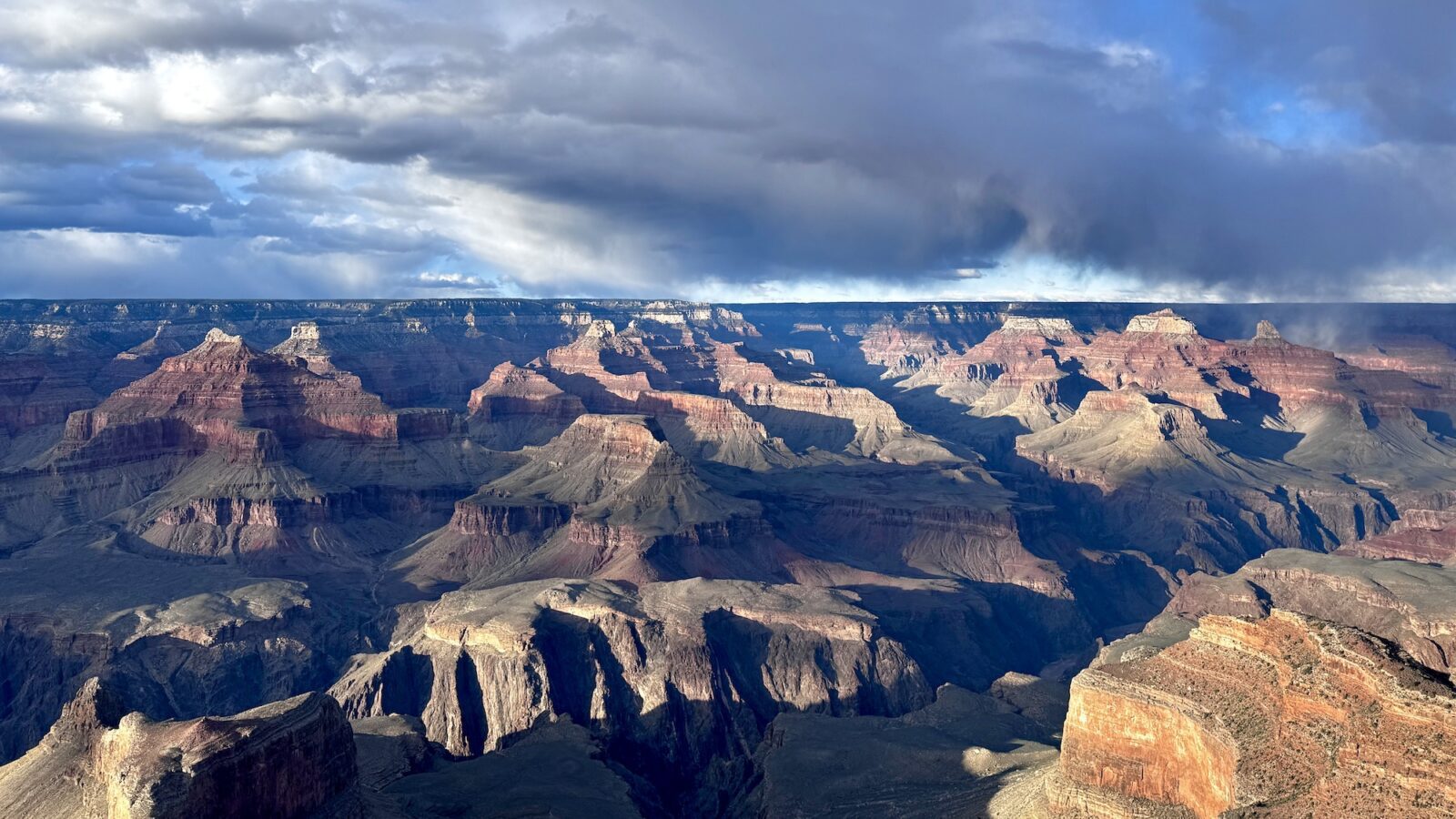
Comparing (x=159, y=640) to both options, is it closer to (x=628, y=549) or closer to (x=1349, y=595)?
(x=628, y=549)

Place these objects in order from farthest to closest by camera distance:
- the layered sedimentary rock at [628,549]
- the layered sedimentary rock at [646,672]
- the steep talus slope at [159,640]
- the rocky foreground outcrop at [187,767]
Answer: the layered sedimentary rock at [628,549] < the steep talus slope at [159,640] < the layered sedimentary rock at [646,672] < the rocky foreground outcrop at [187,767]

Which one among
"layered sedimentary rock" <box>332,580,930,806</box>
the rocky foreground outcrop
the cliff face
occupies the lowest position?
"layered sedimentary rock" <box>332,580,930,806</box>

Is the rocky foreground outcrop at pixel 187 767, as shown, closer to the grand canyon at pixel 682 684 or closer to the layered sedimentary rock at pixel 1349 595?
the grand canyon at pixel 682 684

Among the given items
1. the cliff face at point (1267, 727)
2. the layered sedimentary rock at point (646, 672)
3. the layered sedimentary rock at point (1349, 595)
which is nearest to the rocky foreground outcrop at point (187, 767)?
the cliff face at point (1267, 727)

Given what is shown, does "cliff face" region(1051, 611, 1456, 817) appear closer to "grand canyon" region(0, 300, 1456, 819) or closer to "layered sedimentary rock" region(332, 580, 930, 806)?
"grand canyon" region(0, 300, 1456, 819)

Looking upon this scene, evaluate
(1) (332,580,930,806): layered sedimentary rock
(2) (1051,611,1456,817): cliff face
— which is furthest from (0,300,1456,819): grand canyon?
(1) (332,580,930,806): layered sedimentary rock

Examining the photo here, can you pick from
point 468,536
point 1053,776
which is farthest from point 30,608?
point 1053,776
